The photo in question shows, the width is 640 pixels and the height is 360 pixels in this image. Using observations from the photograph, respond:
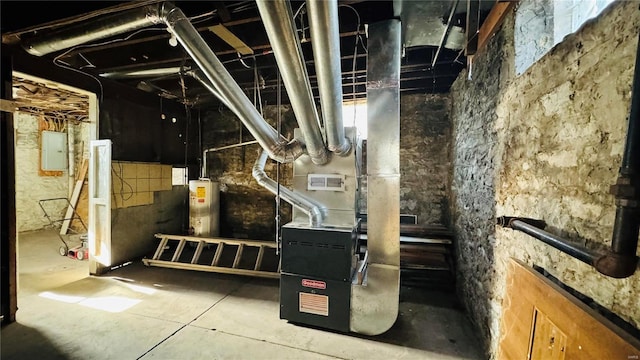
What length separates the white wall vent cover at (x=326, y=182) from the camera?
2.37m

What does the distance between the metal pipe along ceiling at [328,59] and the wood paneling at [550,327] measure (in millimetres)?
1423

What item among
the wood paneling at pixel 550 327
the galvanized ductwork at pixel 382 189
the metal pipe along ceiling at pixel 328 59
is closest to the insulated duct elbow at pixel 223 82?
the metal pipe along ceiling at pixel 328 59

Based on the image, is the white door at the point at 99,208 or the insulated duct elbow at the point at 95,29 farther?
the white door at the point at 99,208

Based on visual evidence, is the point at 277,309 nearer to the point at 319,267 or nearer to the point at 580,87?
the point at 319,267

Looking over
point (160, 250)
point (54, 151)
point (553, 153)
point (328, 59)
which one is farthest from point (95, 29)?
point (54, 151)

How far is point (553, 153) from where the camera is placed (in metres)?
1.22

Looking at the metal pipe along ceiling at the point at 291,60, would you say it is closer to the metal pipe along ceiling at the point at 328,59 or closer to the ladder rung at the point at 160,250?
the metal pipe along ceiling at the point at 328,59

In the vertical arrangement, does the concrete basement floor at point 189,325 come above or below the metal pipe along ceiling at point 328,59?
below

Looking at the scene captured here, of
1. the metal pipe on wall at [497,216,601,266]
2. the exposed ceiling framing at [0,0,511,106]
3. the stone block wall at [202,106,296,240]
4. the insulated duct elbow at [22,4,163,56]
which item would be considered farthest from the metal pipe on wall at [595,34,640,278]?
the stone block wall at [202,106,296,240]

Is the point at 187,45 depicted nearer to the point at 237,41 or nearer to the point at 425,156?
the point at 237,41

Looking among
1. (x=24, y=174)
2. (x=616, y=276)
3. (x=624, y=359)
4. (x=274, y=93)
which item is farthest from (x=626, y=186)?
(x=24, y=174)

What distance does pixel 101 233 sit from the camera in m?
3.24

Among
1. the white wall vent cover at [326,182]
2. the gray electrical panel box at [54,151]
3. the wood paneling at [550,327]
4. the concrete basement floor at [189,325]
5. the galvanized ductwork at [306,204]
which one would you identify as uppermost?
the gray electrical panel box at [54,151]

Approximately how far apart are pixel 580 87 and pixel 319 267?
6.35ft
